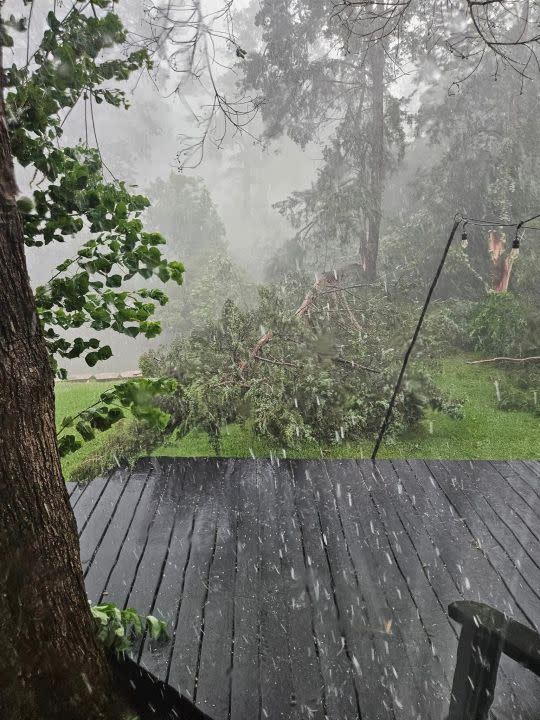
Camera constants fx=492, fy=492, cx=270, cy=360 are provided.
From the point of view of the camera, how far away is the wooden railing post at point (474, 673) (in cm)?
191

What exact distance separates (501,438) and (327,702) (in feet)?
18.6

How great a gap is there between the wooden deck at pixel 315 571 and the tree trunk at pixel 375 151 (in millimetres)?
9239

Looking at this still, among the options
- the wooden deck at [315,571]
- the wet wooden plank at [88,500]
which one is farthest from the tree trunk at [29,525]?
the wet wooden plank at [88,500]

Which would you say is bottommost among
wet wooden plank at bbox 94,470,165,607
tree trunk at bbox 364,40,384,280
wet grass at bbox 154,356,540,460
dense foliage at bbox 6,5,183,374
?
wet grass at bbox 154,356,540,460

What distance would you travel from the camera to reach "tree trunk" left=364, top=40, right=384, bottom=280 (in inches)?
484

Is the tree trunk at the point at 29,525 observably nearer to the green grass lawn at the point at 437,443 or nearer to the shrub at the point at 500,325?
the green grass lawn at the point at 437,443

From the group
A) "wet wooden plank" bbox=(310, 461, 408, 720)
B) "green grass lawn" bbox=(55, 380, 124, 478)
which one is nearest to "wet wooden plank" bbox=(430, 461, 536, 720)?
"wet wooden plank" bbox=(310, 461, 408, 720)

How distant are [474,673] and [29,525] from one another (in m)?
1.81

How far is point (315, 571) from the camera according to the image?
3.04 metres

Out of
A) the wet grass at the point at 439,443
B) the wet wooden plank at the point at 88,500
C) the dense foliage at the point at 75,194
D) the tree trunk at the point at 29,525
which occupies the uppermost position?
the dense foliage at the point at 75,194

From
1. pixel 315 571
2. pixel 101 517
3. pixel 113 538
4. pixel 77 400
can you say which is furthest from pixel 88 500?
pixel 77 400

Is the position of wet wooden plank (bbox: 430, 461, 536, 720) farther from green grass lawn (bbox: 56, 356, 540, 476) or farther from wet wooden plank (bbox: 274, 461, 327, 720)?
green grass lawn (bbox: 56, 356, 540, 476)

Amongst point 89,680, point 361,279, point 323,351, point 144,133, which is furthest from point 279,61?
point 144,133

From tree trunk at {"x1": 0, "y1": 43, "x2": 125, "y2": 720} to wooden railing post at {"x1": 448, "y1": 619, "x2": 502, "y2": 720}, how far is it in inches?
57.4
